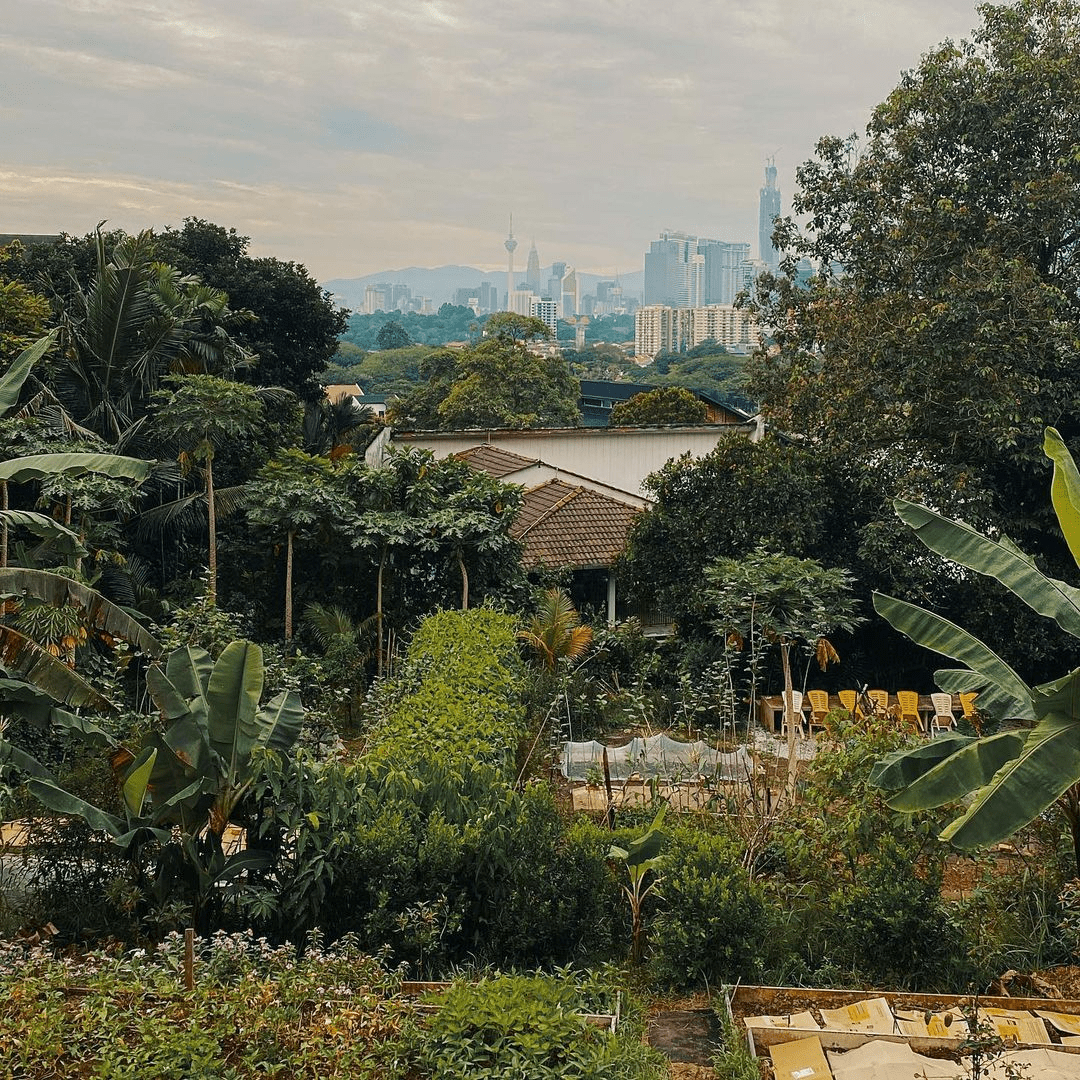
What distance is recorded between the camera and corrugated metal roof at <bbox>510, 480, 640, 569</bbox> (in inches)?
603

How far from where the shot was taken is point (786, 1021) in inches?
208

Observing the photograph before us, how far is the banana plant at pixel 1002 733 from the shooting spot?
5059 millimetres

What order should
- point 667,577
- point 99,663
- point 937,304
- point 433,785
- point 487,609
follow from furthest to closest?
point 667,577 < point 937,304 < point 487,609 < point 99,663 < point 433,785

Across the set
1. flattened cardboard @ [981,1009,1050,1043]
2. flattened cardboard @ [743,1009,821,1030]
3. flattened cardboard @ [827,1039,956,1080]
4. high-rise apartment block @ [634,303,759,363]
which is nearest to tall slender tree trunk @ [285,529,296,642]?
flattened cardboard @ [743,1009,821,1030]

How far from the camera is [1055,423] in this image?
44.4ft

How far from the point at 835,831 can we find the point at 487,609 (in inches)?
222

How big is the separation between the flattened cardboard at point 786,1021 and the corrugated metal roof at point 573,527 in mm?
9590

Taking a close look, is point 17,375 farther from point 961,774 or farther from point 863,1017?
point 863,1017

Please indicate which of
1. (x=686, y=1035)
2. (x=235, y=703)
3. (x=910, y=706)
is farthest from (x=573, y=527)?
(x=686, y=1035)

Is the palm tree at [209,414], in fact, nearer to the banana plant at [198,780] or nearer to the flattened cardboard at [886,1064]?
the banana plant at [198,780]

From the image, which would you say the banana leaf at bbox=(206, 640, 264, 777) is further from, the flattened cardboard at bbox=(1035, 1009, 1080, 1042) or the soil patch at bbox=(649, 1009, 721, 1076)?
the flattened cardboard at bbox=(1035, 1009, 1080, 1042)

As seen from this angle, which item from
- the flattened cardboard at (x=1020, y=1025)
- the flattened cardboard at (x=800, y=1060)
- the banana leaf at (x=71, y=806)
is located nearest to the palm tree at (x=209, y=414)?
the banana leaf at (x=71, y=806)

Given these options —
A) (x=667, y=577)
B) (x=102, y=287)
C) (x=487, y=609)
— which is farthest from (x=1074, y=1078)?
(x=102, y=287)

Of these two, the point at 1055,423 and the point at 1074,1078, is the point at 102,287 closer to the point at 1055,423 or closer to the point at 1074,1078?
the point at 1055,423
